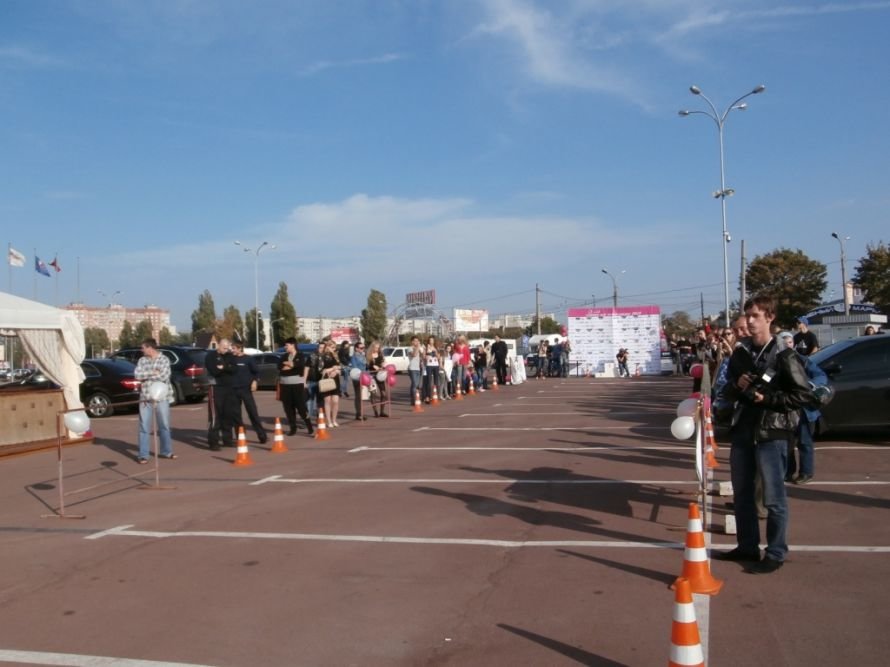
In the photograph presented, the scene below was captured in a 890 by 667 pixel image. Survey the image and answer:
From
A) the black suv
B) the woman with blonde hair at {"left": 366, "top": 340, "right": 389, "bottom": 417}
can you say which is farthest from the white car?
the woman with blonde hair at {"left": 366, "top": 340, "right": 389, "bottom": 417}

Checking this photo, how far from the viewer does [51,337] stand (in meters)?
14.7

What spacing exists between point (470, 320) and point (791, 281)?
1575 inches

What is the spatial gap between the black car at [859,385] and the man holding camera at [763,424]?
672cm

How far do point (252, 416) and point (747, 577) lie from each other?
9629 millimetres

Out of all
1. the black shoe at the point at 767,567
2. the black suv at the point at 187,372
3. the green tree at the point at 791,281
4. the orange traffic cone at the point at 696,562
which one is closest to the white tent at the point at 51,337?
the black suv at the point at 187,372

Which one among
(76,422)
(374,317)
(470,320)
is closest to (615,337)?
(76,422)

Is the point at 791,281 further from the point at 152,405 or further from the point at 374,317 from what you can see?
the point at 374,317

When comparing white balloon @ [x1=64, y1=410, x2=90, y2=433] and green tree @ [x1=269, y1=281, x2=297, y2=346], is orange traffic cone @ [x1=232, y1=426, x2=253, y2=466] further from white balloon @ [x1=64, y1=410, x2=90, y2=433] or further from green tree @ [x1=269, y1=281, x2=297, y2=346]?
green tree @ [x1=269, y1=281, x2=297, y2=346]

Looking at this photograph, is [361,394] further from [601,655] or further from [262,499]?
[601,655]

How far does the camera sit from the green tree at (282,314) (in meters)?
87.8

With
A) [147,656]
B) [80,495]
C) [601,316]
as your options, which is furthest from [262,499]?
[601,316]

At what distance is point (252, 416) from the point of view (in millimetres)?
13797

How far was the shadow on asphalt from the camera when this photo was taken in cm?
439

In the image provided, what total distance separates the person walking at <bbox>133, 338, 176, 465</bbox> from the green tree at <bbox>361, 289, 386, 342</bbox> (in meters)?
85.2
